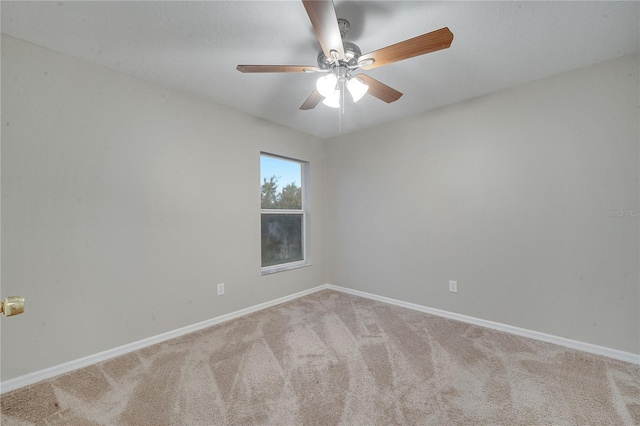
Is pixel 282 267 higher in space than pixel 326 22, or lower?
lower

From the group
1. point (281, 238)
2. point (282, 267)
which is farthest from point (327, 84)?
point (282, 267)

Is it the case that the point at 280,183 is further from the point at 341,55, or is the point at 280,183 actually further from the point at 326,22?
the point at 326,22

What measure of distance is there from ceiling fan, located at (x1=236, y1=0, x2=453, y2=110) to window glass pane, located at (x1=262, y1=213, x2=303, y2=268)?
1686 mm

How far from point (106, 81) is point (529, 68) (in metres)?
3.34

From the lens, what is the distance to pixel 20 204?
1.72 meters

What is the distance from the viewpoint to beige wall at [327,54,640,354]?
2.00 meters

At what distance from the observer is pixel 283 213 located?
3512 millimetres

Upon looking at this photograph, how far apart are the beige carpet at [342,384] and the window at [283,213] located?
116cm

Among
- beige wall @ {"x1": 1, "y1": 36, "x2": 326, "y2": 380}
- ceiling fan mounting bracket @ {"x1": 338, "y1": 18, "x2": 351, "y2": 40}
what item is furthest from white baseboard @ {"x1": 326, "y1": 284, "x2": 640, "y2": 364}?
ceiling fan mounting bracket @ {"x1": 338, "y1": 18, "x2": 351, "y2": 40}

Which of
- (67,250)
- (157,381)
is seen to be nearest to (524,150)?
(157,381)

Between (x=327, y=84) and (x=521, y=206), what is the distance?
202cm

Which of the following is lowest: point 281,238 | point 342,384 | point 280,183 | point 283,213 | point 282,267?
point 342,384

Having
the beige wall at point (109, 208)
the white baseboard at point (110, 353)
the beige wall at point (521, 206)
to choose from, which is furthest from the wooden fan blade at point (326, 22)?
the white baseboard at point (110, 353)

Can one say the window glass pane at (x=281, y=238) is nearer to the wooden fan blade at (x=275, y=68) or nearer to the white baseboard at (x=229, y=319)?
the white baseboard at (x=229, y=319)
